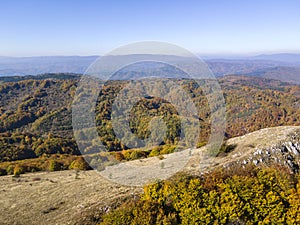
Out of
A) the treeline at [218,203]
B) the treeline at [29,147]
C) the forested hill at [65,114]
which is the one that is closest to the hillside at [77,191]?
the treeline at [218,203]

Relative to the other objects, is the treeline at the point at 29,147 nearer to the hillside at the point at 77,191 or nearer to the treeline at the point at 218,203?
the hillside at the point at 77,191

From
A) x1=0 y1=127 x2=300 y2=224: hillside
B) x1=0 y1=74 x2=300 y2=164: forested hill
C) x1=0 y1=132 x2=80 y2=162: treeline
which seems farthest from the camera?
x1=0 y1=74 x2=300 y2=164: forested hill

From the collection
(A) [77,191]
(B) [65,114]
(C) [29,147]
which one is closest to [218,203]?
(A) [77,191]

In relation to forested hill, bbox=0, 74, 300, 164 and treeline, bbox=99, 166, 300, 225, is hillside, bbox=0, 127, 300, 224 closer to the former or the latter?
treeline, bbox=99, 166, 300, 225

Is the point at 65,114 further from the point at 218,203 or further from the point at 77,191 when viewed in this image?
the point at 218,203

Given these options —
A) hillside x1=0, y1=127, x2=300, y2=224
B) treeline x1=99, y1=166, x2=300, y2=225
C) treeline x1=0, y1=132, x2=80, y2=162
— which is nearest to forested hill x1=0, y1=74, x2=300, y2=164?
treeline x1=0, y1=132, x2=80, y2=162

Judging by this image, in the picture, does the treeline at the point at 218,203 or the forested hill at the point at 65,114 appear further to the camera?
the forested hill at the point at 65,114
